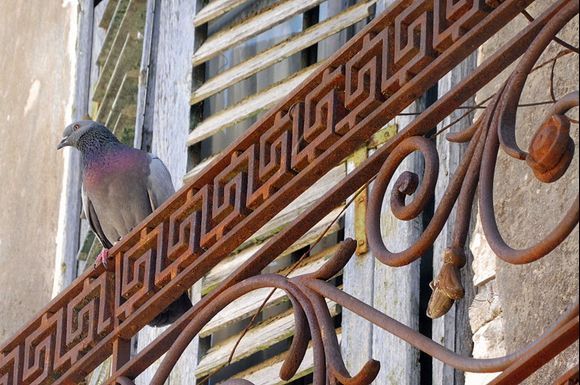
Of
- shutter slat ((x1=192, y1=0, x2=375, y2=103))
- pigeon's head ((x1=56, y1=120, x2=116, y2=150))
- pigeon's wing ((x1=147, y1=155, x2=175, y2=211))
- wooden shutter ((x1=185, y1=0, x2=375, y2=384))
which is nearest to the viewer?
wooden shutter ((x1=185, y1=0, x2=375, y2=384))

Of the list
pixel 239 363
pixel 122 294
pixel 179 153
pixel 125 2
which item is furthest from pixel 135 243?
pixel 125 2

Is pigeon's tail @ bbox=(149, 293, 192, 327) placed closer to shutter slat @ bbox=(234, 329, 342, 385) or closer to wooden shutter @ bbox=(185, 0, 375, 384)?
wooden shutter @ bbox=(185, 0, 375, 384)

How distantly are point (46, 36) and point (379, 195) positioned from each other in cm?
451

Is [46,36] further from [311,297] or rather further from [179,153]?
[311,297]

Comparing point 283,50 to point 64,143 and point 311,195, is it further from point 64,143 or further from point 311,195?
point 64,143

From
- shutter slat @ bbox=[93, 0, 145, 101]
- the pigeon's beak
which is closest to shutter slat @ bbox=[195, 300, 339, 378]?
the pigeon's beak

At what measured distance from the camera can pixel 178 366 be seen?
5.00 m

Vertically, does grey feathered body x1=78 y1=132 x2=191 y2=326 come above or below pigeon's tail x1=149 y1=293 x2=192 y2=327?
above

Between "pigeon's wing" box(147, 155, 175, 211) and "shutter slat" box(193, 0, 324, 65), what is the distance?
1.21 ft

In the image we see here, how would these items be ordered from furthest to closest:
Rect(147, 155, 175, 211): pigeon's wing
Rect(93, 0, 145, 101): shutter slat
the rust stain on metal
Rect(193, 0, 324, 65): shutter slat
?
Rect(93, 0, 145, 101): shutter slat, Rect(147, 155, 175, 211): pigeon's wing, Rect(193, 0, 324, 65): shutter slat, the rust stain on metal

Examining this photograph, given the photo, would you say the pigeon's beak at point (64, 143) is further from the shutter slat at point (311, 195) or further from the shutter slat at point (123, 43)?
the shutter slat at point (311, 195)

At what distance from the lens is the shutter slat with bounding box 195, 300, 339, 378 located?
4570mm

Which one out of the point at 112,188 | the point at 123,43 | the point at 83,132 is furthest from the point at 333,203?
the point at 123,43

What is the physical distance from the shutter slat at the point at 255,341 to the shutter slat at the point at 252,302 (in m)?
0.05
